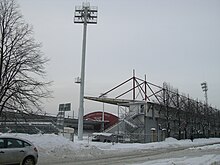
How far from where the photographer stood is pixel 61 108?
1369 inches

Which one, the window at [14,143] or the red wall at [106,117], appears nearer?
the window at [14,143]

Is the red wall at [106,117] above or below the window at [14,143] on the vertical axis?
above

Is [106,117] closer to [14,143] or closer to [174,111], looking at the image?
[174,111]

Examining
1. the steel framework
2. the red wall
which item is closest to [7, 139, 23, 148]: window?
the steel framework

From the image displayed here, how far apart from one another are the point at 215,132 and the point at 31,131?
7544 cm

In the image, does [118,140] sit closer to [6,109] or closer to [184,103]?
[184,103]

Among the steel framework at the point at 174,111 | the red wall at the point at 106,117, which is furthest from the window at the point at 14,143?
the red wall at the point at 106,117

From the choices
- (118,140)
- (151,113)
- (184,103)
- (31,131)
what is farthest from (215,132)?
(31,131)

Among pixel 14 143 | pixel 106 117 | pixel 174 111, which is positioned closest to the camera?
pixel 14 143

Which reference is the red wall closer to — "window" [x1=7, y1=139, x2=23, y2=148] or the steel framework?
the steel framework

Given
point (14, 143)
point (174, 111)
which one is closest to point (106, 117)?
point (174, 111)

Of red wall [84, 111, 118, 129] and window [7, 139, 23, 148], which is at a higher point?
red wall [84, 111, 118, 129]

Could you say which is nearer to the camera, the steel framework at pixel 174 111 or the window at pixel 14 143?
the window at pixel 14 143

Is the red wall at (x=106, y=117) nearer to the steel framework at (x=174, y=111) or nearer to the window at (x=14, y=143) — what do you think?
the steel framework at (x=174, y=111)
